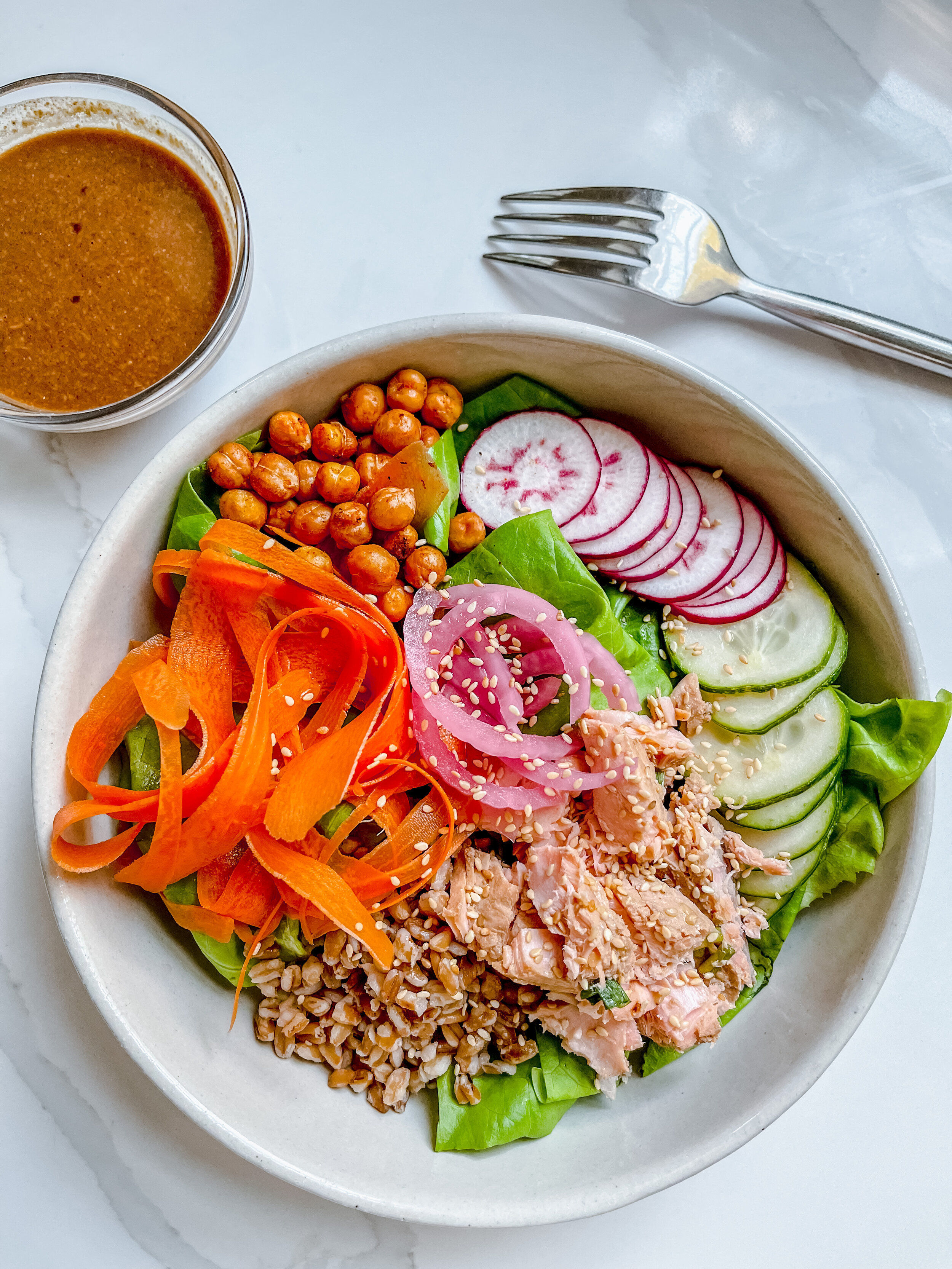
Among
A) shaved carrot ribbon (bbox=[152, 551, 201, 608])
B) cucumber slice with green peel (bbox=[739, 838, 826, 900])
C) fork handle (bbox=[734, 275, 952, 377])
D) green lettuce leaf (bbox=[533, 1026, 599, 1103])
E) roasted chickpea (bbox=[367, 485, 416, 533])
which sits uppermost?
fork handle (bbox=[734, 275, 952, 377])

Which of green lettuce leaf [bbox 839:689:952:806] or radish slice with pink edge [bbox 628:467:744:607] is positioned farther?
radish slice with pink edge [bbox 628:467:744:607]

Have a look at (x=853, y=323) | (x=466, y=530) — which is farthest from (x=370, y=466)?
(x=853, y=323)

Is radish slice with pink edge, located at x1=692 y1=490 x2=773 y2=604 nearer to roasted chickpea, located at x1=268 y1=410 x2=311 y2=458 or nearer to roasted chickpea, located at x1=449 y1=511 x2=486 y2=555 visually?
roasted chickpea, located at x1=449 y1=511 x2=486 y2=555

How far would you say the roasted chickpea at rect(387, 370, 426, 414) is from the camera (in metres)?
2.08

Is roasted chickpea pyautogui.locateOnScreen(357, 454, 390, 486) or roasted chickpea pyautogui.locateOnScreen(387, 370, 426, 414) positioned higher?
roasted chickpea pyautogui.locateOnScreen(387, 370, 426, 414)

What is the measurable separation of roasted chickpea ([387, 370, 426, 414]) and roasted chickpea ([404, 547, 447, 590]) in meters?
0.33

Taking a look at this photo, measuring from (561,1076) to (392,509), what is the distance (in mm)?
1324

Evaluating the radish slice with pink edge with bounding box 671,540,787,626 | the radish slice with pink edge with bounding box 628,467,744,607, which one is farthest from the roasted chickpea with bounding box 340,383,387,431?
the radish slice with pink edge with bounding box 671,540,787,626

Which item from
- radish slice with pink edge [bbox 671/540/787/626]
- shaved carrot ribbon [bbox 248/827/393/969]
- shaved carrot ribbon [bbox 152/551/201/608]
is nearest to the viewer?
shaved carrot ribbon [bbox 248/827/393/969]

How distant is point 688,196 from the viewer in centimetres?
239

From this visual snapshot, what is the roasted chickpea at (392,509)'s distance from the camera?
201cm

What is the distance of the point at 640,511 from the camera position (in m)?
2.11

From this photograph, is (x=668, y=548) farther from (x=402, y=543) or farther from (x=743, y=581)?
(x=402, y=543)

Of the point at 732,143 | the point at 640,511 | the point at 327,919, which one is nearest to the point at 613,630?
the point at 640,511
